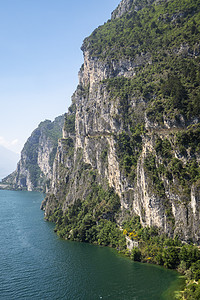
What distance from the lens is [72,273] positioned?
6656 centimetres

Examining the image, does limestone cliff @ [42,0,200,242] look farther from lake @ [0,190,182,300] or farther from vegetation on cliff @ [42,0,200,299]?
lake @ [0,190,182,300]

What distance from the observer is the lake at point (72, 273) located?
55688mm

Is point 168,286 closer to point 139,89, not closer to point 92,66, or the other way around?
point 139,89

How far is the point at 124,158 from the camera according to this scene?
101 metres

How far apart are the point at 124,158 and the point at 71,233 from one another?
36743 millimetres

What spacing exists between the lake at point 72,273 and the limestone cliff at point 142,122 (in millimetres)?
15461

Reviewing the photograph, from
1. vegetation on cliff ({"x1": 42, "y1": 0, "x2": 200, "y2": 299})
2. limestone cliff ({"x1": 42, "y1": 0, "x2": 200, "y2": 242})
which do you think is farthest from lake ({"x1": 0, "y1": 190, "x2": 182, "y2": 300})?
limestone cliff ({"x1": 42, "y1": 0, "x2": 200, "y2": 242})

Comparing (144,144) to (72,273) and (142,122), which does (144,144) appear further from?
(72,273)

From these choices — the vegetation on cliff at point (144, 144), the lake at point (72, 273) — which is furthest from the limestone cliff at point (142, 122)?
the lake at point (72, 273)

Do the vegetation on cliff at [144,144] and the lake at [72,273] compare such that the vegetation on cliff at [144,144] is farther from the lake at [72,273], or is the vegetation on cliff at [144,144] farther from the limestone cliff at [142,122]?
the lake at [72,273]

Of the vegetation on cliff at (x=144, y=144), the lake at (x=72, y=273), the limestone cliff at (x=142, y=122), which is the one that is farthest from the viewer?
the limestone cliff at (x=142, y=122)

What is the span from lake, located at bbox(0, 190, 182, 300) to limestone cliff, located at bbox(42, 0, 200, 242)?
15.5m

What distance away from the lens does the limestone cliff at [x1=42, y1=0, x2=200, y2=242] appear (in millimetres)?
72812

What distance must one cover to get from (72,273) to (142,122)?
59.9 m
